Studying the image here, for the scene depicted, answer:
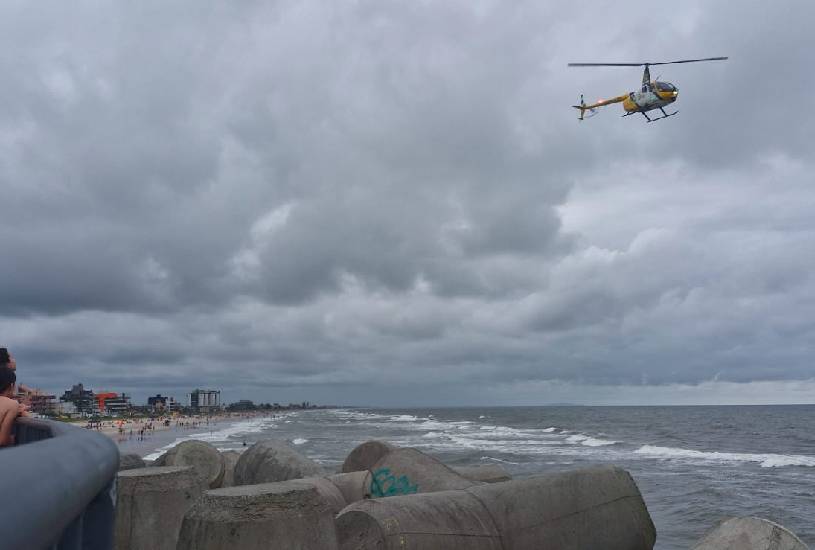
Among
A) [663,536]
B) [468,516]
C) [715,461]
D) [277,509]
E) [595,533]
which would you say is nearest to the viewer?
[277,509]

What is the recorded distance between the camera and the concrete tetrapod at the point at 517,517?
622cm

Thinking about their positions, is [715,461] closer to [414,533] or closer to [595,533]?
[595,533]

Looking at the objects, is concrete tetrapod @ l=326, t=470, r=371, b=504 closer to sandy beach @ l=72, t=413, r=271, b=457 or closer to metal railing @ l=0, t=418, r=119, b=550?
metal railing @ l=0, t=418, r=119, b=550

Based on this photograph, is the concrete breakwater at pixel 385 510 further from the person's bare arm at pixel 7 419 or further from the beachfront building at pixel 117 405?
the beachfront building at pixel 117 405

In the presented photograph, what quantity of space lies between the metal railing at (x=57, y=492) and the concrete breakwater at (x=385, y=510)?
2.28 meters

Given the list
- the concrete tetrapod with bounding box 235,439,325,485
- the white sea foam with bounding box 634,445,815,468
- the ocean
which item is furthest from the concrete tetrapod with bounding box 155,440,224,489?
the white sea foam with bounding box 634,445,815,468

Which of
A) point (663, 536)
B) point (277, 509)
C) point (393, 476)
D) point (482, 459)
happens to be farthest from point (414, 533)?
point (482, 459)

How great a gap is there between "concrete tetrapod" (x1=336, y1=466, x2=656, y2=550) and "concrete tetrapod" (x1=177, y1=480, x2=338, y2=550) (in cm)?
147

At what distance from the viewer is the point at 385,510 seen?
6.38m

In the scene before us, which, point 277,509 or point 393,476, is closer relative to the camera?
point 277,509

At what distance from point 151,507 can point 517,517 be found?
369cm

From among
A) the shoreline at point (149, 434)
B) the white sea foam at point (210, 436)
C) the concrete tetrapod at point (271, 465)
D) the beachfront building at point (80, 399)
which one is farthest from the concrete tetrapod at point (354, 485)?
the beachfront building at point (80, 399)

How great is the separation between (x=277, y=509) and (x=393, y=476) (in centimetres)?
506

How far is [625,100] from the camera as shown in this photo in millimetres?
28156
